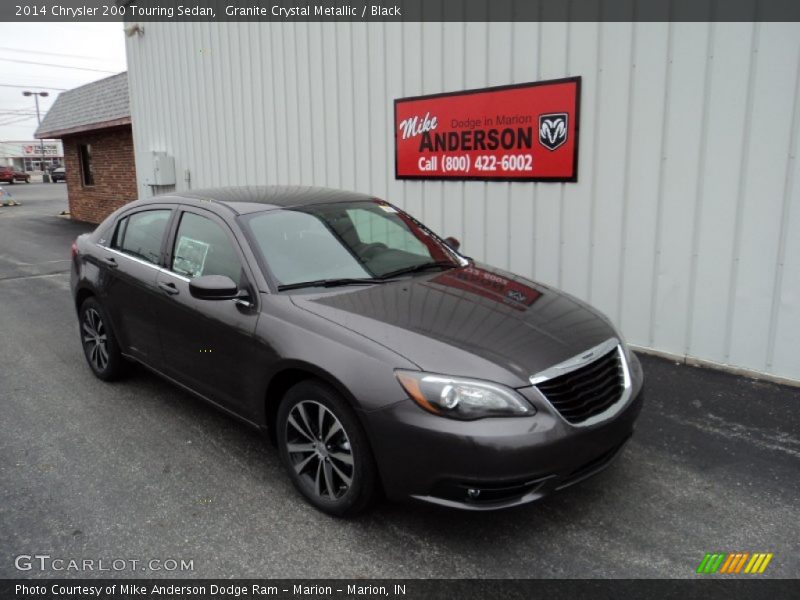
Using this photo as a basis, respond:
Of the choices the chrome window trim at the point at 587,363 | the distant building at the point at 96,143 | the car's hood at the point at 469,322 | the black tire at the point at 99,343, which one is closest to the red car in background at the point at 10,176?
the distant building at the point at 96,143

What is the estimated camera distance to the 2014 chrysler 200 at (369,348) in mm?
2779

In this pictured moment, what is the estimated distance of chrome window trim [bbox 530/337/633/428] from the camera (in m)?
2.87

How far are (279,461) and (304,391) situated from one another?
2.88 feet

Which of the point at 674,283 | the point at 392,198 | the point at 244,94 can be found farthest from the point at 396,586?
the point at 244,94

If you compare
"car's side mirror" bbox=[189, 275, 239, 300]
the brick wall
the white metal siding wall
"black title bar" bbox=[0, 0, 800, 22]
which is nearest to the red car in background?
the brick wall

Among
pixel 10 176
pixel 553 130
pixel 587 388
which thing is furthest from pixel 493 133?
pixel 10 176

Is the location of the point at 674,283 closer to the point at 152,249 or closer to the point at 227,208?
the point at 227,208

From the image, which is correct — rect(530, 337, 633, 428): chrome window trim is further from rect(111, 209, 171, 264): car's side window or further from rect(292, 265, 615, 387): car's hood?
rect(111, 209, 171, 264): car's side window

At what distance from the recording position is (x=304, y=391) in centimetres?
321

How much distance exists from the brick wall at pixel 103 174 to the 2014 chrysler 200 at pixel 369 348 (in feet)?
41.6

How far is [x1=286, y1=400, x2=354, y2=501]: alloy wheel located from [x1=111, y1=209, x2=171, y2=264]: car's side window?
1872 mm

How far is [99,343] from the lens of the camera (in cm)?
525

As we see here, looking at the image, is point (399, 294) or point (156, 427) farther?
point (156, 427)

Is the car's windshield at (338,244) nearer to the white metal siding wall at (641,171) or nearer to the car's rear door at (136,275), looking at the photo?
the car's rear door at (136,275)
